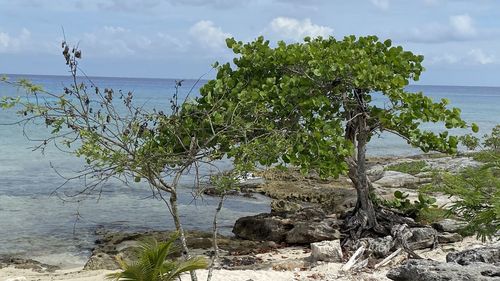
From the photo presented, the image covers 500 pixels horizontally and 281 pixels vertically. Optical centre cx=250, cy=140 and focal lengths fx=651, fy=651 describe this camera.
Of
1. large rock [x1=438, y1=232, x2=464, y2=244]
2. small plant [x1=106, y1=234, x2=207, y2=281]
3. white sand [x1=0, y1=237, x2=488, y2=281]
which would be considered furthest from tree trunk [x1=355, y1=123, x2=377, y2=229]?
small plant [x1=106, y1=234, x2=207, y2=281]

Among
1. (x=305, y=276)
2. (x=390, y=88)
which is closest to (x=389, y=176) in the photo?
(x=390, y=88)

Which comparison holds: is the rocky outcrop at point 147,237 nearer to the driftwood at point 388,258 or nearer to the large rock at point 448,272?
the driftwood at point 388,258

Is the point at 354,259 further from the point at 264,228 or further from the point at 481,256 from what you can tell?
the point at 264,228

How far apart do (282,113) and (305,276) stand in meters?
3.57

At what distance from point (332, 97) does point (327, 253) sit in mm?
3505

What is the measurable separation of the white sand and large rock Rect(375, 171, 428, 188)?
957 centimetres

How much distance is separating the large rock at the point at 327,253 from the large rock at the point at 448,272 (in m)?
4.54

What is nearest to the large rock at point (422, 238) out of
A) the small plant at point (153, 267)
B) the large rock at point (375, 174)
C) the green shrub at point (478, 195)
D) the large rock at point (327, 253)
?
the large rock at point (327, 253)

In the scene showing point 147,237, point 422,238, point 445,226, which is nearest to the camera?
point 147,237

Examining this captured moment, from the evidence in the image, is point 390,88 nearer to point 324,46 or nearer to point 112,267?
point 324,46

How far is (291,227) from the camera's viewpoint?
1619 cm

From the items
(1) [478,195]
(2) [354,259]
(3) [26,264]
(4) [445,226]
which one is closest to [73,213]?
(3) [26,264]

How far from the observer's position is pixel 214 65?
15.0 m

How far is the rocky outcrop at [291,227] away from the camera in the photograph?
15062mm
